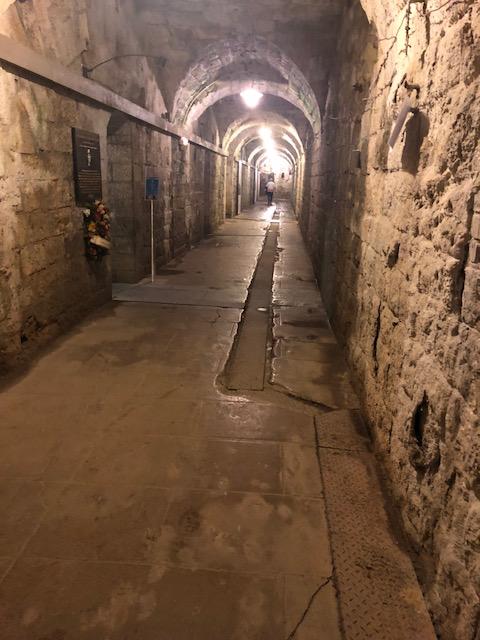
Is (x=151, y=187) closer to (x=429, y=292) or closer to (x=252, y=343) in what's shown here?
(x=252, y=343)

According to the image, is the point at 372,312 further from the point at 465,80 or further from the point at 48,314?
the point at 48,314

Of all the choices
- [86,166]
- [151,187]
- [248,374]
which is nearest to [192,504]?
[248,374]

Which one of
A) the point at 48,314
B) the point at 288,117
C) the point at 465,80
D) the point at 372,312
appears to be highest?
the point at 288,117

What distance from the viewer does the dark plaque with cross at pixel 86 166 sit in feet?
18.1

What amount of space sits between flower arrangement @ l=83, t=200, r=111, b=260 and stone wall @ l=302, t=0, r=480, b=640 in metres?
3.36

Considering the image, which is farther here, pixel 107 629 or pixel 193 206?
pixel 193 206

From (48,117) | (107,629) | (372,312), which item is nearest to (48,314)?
(48,117)

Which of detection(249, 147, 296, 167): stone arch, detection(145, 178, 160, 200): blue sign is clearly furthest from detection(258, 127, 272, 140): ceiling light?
detection(145, 178, 160, 200): blue sign

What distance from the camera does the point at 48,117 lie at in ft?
16.0

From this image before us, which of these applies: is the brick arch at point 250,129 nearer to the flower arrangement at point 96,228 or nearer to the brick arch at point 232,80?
the brick arch at point 232,80

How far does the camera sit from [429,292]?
235 cm

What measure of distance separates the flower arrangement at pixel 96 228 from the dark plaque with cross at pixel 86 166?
117 mm

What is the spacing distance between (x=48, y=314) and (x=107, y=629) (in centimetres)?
376

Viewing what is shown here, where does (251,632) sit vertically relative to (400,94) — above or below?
below
